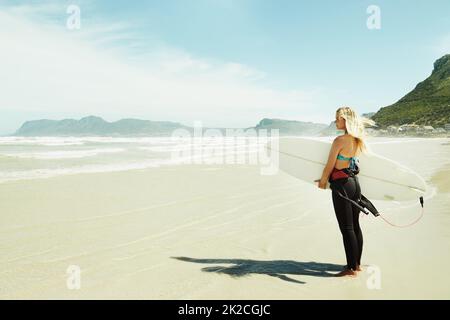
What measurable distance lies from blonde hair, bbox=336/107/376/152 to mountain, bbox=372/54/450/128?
253ft

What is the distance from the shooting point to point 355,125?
153 inches

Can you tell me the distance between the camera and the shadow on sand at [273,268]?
4.16 meters

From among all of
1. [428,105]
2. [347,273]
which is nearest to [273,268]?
[347,273]

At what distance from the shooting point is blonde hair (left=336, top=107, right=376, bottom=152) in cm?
387

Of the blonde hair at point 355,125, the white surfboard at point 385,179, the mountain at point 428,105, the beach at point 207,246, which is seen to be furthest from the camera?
the mountain at point 428,105

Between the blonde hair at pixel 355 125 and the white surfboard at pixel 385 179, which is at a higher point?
the blonde hair at pixel 355 125

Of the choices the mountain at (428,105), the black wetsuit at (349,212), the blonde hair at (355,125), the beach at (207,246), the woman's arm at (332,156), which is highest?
the mountain at (428,105)

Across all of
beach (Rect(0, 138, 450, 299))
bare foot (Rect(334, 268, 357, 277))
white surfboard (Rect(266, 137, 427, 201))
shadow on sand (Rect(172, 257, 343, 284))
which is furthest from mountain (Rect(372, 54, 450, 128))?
bare foot (Rect(334, 268, 357, 277))

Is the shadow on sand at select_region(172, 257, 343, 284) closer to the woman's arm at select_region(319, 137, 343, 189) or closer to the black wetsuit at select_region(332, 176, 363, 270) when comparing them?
the black wetsuit at select_region(332, 176, 363, 270)

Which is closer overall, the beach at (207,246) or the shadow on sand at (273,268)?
the beach at (207,246)

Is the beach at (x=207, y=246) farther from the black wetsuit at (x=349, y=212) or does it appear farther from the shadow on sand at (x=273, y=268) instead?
the black wetsuit at (x=349, y=212)

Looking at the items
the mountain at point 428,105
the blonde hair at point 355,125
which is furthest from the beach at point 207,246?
the mountain at point 428,105

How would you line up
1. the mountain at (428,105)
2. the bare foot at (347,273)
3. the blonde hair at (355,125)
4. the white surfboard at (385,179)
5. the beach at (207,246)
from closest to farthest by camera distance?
the beach at (207,246) → the blonde hair at (355,125) → the bare foot at (347,273) → the white surfboard at (385,179) → the mountain at (428,105)
